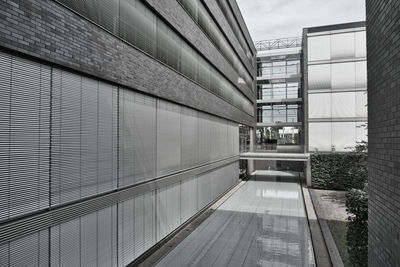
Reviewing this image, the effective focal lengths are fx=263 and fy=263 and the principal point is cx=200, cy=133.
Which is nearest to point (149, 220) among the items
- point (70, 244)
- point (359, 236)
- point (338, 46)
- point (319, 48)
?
point (70, 244)

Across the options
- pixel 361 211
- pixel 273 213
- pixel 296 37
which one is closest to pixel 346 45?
pixel 296 37

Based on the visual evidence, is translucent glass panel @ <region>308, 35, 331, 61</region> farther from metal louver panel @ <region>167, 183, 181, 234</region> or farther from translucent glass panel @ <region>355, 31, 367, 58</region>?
metal louver panel @ <region>167, 183, 181, 234</region>

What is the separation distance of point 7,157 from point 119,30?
4.57m

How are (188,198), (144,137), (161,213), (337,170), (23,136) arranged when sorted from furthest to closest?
(337,170), (188,198), (161,213), (144,137), (23,136)

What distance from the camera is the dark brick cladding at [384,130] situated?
3.40 m

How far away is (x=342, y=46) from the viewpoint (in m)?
25.0

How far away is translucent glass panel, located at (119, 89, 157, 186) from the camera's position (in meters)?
7.56

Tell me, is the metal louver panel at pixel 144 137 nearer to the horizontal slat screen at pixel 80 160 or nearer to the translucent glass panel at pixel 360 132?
the horizontal slat screen at pixel 80 160

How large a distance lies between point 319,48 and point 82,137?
26.1 metres

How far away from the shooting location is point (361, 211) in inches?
297

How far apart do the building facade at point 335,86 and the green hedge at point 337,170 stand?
2.36 m

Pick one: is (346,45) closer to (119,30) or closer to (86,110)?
(119,30)

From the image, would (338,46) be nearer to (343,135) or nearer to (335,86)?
(335,86)

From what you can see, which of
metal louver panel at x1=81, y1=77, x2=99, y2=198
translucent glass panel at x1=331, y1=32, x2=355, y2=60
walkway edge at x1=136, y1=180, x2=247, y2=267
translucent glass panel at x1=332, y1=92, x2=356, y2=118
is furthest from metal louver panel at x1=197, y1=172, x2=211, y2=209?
translucent glass panel at x1=331, y1=32, x2=355, y2=60
